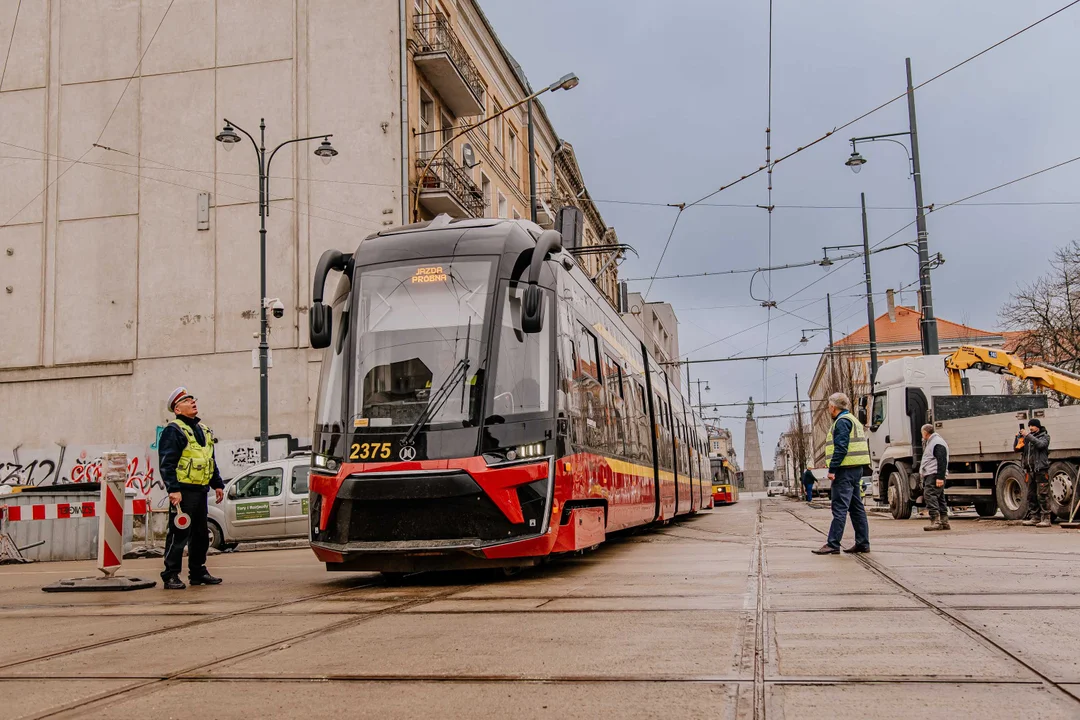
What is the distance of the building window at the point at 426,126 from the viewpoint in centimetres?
3006

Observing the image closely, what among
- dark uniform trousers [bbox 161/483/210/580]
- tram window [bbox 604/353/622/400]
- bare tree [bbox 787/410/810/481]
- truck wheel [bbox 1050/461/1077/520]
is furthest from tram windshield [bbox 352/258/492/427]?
bare tree [bbox 787/410/810/481]

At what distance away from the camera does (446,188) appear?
29031 mm

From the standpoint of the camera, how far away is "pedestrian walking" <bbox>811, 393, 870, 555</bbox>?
11.4 m

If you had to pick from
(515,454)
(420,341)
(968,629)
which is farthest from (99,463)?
(968,629)

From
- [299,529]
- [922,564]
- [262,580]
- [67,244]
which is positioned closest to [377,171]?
[67,244]

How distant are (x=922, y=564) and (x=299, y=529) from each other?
12114 millimetres

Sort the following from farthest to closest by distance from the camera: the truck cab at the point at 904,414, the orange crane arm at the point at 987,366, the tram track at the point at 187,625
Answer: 1. the truck cab at the point at 904,414
2. the orange crane arm at the point at 987,366
3. the tram track at the point at 187,625

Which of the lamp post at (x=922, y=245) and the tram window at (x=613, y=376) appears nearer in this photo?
the tram window at (x=613, y=376)

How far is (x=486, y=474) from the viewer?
29.0 feet

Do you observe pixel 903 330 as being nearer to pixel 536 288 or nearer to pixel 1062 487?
pixel 1062 487

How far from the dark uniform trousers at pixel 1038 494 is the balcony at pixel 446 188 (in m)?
16.2

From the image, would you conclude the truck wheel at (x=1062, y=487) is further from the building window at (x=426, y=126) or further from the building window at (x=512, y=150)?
the building window at (x=512, y=150)

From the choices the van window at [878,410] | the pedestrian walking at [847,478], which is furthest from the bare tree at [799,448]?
the pedestrian walking at [847,478]

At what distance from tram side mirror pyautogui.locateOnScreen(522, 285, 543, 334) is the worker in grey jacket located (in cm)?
1006
